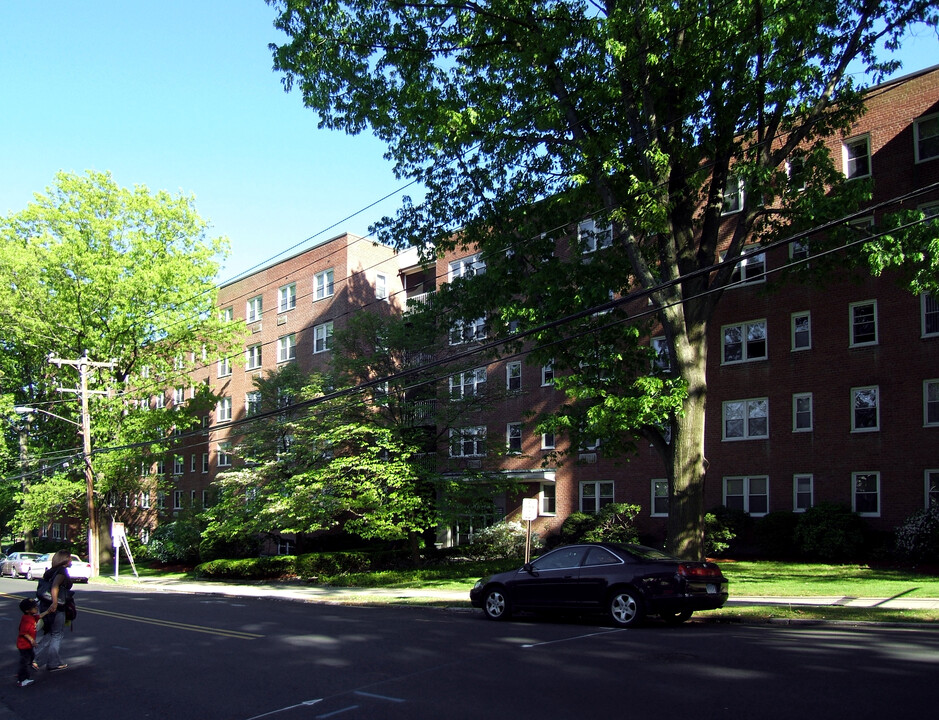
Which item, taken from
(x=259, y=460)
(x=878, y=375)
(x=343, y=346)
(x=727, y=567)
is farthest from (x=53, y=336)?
(x=878, y=375)

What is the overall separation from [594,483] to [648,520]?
3.10 m

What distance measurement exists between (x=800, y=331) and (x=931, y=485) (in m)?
6.55

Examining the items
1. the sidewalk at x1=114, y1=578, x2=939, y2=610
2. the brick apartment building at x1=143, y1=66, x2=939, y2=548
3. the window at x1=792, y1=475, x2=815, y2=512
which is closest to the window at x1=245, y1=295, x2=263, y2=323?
the sidewalk at x1=114, y1=578, x2=939, y2=610

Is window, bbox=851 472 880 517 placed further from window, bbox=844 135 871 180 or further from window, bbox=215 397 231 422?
window, bbox=215 397 231 422

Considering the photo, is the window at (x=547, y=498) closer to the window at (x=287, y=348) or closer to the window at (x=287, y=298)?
the window at (x=287, y=348)

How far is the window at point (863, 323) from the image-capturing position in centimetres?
2620

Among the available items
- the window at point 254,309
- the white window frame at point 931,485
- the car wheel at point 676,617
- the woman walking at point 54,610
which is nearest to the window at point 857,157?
the white window frame at point 931,485

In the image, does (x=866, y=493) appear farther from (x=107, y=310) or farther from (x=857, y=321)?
(x=107, y=310)

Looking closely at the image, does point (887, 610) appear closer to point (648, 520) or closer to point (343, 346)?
point (648, 520)

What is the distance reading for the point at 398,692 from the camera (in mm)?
8508

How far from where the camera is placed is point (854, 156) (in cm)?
2725

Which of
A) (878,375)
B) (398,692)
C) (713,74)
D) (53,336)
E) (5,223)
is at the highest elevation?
(5,223)

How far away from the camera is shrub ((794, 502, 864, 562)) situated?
2455 cm

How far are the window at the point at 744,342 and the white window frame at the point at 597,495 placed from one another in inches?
281
